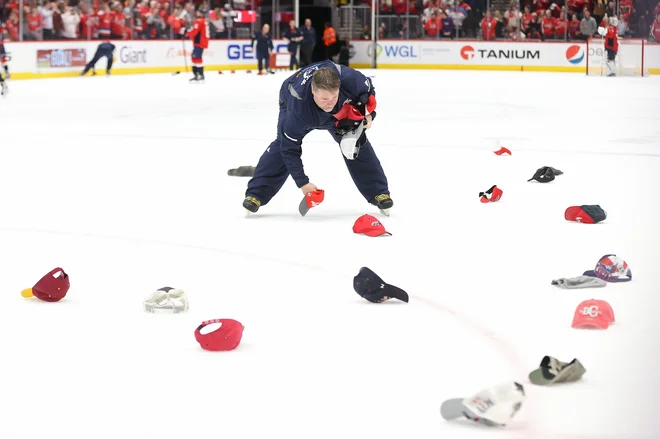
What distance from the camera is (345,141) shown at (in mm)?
5539

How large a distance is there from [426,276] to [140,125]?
8004mm

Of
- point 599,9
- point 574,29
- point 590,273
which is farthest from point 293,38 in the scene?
point 590,273

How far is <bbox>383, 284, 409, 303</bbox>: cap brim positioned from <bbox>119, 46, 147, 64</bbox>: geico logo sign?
21.4 meters

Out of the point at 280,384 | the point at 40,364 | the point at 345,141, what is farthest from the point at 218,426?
the point at 345,141

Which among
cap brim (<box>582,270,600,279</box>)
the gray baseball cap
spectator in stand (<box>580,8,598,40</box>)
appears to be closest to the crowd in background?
spectator in stand (<box>580,8,598,40</box>)

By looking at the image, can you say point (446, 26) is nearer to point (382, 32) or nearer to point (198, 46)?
point (382, 32)

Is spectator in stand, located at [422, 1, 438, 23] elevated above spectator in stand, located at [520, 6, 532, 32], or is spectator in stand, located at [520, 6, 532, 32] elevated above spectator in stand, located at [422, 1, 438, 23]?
spectator in stand, located at [422, 1, 438, 23]

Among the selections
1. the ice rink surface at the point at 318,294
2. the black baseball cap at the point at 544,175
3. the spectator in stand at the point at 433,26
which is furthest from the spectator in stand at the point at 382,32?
the black baseball cap at the point at 544,175

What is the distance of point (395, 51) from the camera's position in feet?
91.3

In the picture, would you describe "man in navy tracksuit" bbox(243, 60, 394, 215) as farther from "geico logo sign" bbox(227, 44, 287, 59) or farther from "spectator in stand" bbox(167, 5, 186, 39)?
"geico logo sign" bbox(227, 44, 287, 59)


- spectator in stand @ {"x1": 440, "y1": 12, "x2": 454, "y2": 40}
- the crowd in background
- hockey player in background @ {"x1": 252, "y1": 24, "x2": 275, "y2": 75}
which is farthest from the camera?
spectator in stand @ {"x1": 440, "y1": 12, "x2": 454, "y2": 40}

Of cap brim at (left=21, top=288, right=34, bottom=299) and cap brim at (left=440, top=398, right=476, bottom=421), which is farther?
cap brim at (left=21, top=288, right=34, bottom=299)

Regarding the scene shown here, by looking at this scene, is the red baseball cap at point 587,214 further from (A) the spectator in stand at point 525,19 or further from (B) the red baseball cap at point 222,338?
(A) the spectator in stand at point 525,19

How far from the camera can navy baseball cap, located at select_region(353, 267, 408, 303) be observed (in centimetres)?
398
